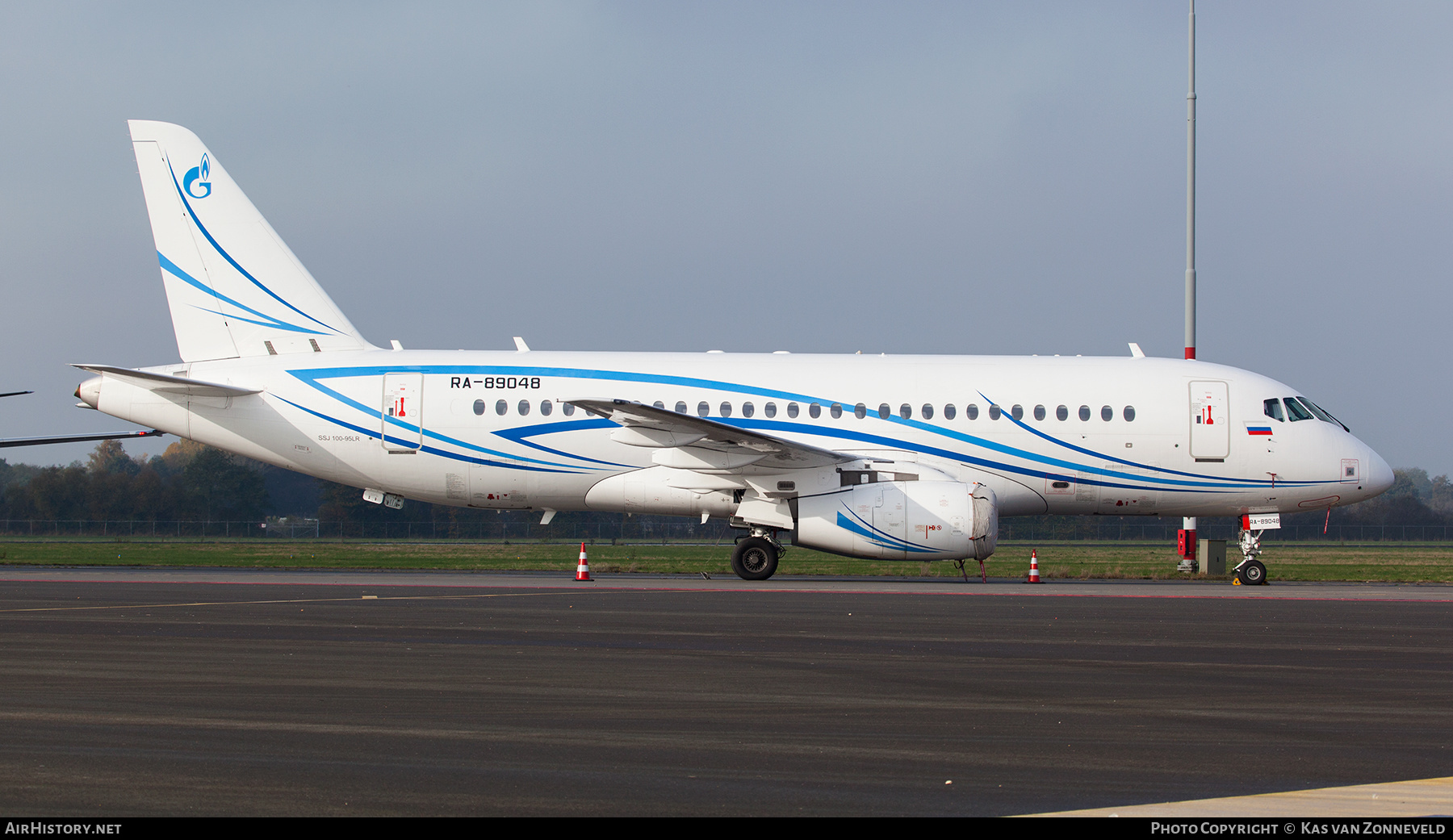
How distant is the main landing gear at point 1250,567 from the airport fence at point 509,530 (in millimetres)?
29021

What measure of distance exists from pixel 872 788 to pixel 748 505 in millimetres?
15153

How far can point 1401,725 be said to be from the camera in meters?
7.34

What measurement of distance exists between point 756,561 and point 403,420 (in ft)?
21.4

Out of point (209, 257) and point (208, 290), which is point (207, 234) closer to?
point (209, 257)

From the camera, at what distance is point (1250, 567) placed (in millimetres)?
21016

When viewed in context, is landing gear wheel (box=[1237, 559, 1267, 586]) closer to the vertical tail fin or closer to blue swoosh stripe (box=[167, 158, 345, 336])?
the vertical tail fin

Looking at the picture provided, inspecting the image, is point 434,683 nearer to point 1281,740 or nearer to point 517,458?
point 1281,740

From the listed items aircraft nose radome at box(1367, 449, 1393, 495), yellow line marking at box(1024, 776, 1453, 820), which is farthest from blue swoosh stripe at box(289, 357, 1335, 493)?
yellow line marking at box(1024, 776, 1453, 820)

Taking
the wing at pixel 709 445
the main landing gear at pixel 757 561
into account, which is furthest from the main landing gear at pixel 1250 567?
the main landing gear at pixel 757 561

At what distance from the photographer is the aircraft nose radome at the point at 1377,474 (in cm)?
2202

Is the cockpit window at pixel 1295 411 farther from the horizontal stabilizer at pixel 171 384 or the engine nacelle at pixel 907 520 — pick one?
A: the horizontal stabilizer at pixel 171 384

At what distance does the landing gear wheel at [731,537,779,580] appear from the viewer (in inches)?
822

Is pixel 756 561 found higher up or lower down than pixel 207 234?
lower down

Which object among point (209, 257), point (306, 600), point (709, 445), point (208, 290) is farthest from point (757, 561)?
point (209, 257)
